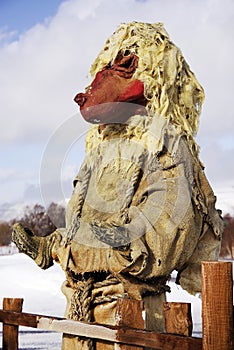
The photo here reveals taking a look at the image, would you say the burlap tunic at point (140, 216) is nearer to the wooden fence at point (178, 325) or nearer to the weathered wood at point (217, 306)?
the wooden fence at point (178, 325)

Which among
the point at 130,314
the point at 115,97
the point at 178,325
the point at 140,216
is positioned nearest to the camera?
the point at 178,325

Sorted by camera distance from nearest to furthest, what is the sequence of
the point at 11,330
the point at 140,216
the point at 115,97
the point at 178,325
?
the point at 178,325 → the point at 140,216 → the point at 115,97 → the point at 11,330

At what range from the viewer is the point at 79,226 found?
2242 mm

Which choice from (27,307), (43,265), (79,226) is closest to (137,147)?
(79,226)

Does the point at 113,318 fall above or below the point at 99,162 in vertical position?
below

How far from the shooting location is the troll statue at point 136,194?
7.17 feet

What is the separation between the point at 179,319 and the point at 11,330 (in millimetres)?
898

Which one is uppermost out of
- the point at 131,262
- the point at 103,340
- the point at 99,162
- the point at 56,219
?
the point at 99,162

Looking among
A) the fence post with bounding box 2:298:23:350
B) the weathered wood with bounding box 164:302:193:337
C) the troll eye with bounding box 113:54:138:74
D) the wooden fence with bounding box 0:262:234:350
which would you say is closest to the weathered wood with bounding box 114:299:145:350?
the wooden fence with bounding box 0:262:234:350

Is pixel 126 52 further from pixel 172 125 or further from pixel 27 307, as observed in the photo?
pixel 27 307

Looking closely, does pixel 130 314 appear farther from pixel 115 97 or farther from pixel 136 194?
pixel 115 97

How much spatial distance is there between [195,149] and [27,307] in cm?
245

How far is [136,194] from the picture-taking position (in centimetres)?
225

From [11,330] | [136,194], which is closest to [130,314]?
Result: [136,194]
